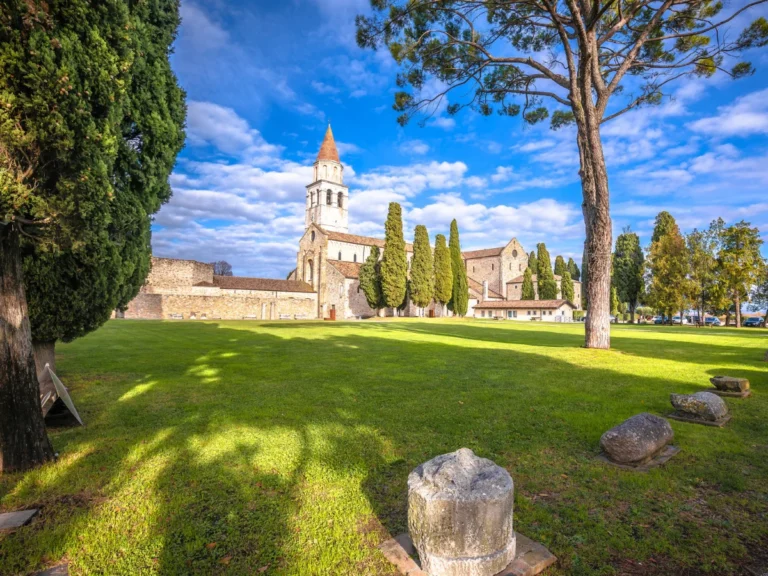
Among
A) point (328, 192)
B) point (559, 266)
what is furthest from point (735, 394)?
point (559, 266)

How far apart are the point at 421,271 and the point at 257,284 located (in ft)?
64.5

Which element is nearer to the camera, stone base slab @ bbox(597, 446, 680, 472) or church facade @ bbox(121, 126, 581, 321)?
stone base slab @ bbox(597, 446, 680, 472)

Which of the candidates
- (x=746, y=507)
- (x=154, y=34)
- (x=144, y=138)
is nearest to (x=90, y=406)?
(x=144, y=138)

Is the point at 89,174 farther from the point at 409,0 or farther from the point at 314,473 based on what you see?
the point at 409,0

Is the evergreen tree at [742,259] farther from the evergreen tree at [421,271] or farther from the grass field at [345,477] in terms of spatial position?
the grass field at [345,477]

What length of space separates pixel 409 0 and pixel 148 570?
49.7 feet

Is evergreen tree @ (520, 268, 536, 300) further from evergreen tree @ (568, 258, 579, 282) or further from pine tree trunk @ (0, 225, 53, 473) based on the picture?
pine tree trunk @ (0, 225, 53, 473)

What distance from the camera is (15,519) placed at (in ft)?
9.79

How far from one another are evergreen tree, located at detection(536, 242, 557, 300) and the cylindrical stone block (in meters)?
63.9

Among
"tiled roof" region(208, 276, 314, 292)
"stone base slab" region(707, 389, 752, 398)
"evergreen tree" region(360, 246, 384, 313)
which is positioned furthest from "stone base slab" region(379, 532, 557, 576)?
→ "tiled roof" region(208, 276, 314, 292)

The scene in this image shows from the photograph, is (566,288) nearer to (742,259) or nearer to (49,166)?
(742,259)

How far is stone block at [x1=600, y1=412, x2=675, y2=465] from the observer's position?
13.2ft

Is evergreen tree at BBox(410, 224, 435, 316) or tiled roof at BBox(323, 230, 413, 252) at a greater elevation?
tiled roof at BBox(323, 230, 413, 252)

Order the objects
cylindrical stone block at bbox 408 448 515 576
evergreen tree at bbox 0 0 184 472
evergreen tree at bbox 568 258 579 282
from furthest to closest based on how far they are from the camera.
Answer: evergreen tree at bbox 568 258 579 282 < evergreen tree at bbox 0 0 184 472 < cylindrical stone block at bbox 408 448 515 576
